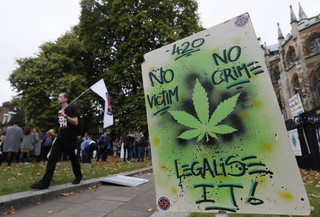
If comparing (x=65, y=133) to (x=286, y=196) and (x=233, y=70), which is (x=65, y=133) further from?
(x=286, y=196)

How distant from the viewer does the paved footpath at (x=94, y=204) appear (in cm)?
307

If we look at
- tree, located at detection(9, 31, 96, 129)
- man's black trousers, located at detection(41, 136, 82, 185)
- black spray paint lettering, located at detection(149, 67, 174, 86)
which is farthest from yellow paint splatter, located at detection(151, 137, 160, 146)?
tree, located at detection(9, 31, 96, 129)

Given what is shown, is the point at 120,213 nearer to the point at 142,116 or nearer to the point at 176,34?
the point at 142,116

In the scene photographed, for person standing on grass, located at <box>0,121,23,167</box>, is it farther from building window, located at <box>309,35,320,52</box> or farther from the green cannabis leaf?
building window, located at <box>309,35,320,52</box>

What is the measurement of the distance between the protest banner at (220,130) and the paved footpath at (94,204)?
4.74 ft

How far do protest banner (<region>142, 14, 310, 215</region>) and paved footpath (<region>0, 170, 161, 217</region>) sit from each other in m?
1.44

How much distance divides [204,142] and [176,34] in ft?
49.9

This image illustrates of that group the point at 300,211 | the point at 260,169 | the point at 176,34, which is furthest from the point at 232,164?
the point at 176,34

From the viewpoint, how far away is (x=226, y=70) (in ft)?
5.88

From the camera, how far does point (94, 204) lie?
3535 mm

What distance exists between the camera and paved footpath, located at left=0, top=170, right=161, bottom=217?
307 centimetres

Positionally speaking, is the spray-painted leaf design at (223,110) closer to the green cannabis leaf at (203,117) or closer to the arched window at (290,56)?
the green cannabis leaf at (203,117)

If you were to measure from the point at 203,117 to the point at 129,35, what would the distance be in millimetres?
16172

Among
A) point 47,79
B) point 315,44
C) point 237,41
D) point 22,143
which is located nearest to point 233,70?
point 237,41
